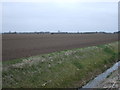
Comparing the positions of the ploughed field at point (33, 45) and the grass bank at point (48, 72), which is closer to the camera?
the grass bank at point (48, 72)

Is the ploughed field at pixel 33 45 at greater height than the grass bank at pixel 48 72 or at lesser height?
greater

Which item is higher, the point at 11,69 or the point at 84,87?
the point at 11,69

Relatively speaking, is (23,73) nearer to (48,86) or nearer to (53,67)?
(48,86)

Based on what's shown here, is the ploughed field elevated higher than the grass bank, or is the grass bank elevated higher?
the ploughed field

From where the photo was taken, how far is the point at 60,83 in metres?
22.3

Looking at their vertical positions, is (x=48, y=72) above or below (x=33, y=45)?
below

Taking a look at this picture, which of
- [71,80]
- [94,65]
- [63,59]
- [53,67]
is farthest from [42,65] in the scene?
[94,65]

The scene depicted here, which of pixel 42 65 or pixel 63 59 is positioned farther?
pixel 63 59

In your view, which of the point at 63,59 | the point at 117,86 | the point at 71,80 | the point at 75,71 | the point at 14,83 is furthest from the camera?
the point at 63,59

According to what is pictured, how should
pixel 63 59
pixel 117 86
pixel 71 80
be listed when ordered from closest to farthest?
pixel 117 86, pixel 71 80, pixel 63 59

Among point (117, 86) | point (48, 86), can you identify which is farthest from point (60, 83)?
point (117, 86)

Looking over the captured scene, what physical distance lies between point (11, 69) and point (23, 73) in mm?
1123

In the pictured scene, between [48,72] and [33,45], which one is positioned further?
[33,45]

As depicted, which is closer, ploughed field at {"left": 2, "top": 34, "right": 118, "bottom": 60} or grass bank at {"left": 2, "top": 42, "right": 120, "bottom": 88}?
grass bank at {"left": 2, "top": 42, "right": 120, "bottom": 88}
